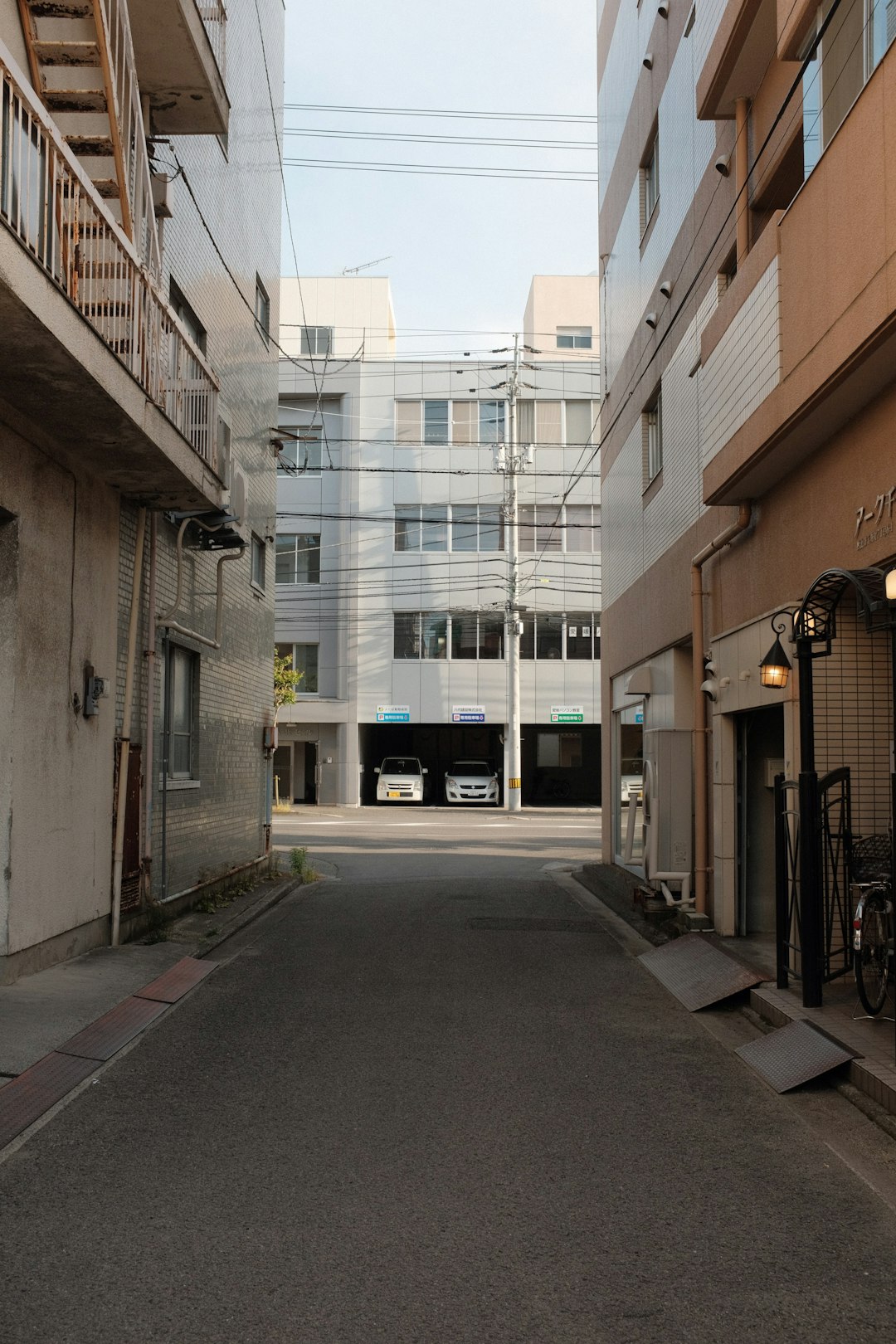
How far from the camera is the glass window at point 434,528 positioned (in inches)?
1777

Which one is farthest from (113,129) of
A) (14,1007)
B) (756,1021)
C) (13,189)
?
(756,1021)

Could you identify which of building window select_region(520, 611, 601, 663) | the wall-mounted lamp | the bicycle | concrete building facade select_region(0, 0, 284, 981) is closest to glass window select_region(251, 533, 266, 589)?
concrete building facade select_region(0, 0, 284, 981)

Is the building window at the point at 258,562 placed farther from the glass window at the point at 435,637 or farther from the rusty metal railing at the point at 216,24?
the glass window at the point at 435,637

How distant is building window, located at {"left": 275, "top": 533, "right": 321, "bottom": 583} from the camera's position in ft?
150

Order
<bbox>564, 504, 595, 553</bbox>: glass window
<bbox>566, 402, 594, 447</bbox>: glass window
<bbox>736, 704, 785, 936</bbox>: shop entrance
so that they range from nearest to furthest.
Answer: <bbox>736, 704, 785, 936</bbox>: shop entrance → <bbox>564, 504, 595, 553</bbox>: glass window → <bbox>566, 402, 594, 447</bbox>: glass window

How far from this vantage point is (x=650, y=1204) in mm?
4746

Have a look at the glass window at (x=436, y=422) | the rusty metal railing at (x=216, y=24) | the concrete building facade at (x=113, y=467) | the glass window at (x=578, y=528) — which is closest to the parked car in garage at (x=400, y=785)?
the glass window at (x=578, y=528)

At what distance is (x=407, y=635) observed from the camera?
4522 cm

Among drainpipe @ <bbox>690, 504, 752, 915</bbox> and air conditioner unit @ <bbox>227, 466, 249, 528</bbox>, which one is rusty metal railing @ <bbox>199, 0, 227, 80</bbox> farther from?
drainpipe @ <bbox>690, 504, 752, 915</bbox>

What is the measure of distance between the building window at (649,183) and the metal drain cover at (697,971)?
34.3 ft

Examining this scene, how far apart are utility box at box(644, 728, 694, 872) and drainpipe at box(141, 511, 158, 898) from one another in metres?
5.17

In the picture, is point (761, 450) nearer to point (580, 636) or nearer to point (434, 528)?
point (434, 528)

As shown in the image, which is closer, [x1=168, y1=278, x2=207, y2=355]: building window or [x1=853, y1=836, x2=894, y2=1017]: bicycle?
[x1=853, y1=836, x2=894, y2=1017]: bicycle

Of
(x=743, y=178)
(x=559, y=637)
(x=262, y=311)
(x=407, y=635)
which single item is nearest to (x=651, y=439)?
(x=743, y=178)
